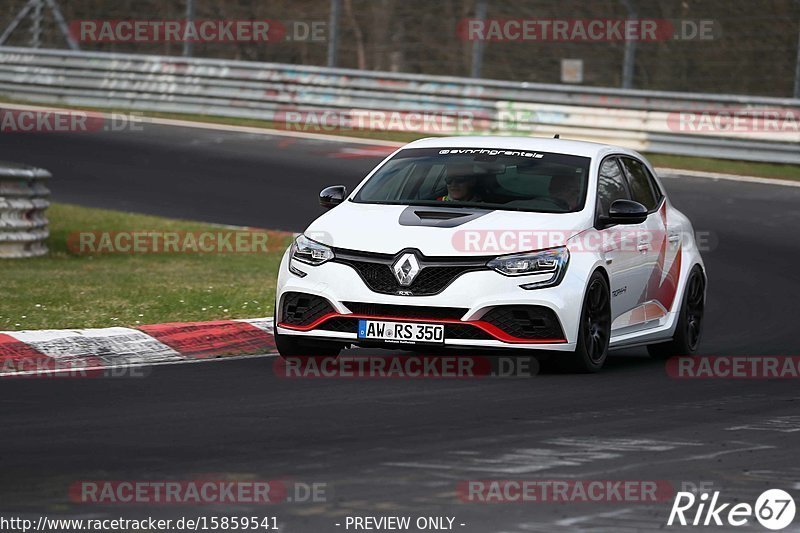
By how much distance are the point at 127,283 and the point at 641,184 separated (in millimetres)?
4981

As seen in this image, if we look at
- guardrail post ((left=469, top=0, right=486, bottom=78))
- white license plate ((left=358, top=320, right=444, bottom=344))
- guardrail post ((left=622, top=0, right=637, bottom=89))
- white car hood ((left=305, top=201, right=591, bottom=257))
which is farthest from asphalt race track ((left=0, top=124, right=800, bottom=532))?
guardrail post ((left=469, top=0, right=486, bottom=78))

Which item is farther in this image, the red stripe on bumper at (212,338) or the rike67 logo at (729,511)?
the red stripe on bumper at (212,338)

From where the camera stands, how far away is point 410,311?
9.94m

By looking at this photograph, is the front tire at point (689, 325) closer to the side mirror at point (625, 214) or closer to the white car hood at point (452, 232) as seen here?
the side mirror at point (625, 214)

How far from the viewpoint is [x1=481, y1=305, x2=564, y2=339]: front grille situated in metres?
9.94

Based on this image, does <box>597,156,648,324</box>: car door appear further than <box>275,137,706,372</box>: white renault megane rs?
Yes

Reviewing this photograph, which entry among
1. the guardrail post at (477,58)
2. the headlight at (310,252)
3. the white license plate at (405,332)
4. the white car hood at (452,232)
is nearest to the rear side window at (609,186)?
the white car hood at (452,232)

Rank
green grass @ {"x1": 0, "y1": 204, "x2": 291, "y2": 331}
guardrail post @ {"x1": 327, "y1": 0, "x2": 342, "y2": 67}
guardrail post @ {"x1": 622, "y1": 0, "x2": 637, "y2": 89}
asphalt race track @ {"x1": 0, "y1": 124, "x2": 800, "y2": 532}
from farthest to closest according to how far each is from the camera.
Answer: guardrail post @ {"x1": 327, "y1": 0, "x2": 342, "y2": 67}, guardrail post @ {"x1": 622, "y1": 0, "x2": 637, "y2": 89}, green grass @ {"x1": 0, "y1": 204, "x2": 291, "y2": 331}, asphalt race track @ {"x1": 0, "y1": 124, "x2": 800, "y2": 532}

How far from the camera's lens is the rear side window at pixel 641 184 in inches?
468

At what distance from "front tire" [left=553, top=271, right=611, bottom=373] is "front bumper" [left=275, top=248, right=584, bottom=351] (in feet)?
0.40

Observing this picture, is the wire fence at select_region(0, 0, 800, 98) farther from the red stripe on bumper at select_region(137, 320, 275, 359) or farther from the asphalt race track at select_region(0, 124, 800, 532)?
the red stripe on bumper at select_region(137, 320, 275, 359)

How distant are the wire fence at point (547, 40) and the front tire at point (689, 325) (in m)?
12.7

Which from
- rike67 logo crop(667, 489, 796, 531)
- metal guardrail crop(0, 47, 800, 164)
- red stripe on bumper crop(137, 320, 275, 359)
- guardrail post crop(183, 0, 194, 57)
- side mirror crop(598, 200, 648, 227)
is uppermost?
guardrail post crop(183, 0, 194, 57)

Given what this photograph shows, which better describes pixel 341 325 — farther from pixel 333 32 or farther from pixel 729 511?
pixel 333 32
